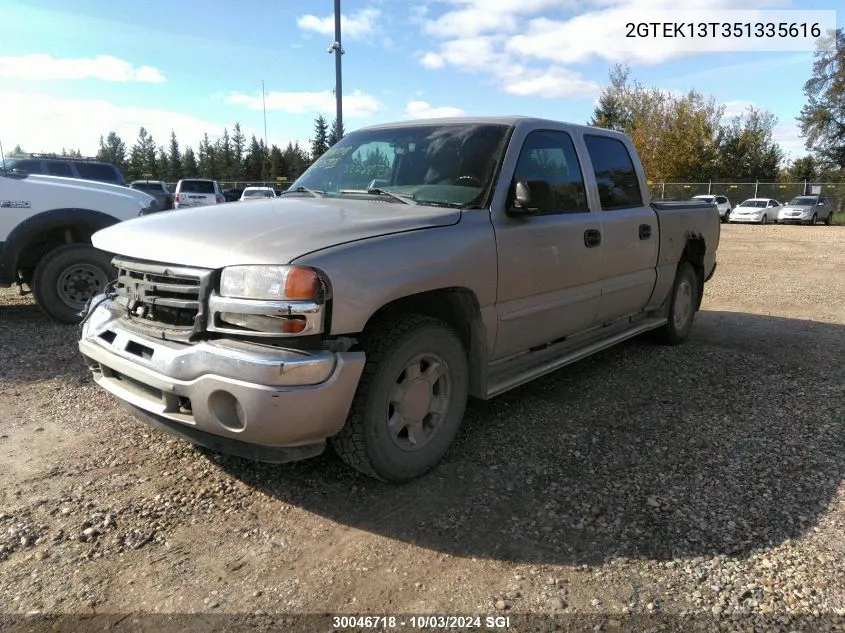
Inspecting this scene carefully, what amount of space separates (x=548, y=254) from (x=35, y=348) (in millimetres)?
4678

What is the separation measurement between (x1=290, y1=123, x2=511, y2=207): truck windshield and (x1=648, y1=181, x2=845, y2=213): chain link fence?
3749 cm

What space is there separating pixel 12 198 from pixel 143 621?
5479 millimetres

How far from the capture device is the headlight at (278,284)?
2566mm

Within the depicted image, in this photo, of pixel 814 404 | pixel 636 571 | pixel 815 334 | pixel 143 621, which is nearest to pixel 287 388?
pixel 143 621

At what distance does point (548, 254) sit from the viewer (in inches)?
152

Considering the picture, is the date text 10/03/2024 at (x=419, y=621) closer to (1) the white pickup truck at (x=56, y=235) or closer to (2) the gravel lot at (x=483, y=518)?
(2) the gravel lot at (x=483, y=518)

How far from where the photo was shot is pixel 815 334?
671 cm

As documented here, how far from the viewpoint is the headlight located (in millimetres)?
2566

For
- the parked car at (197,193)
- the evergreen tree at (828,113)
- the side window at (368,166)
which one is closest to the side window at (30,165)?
the parked car at (197,193)

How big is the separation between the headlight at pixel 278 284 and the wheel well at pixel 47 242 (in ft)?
15.6

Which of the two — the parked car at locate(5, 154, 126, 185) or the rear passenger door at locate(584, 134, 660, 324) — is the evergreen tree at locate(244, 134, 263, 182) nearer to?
the parked car at locate(5, 154, 126, 185)

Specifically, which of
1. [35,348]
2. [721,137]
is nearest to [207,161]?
[721,137]

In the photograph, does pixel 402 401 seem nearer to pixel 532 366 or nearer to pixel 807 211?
pixel 532 366

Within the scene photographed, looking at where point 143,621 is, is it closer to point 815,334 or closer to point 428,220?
point 428,220
